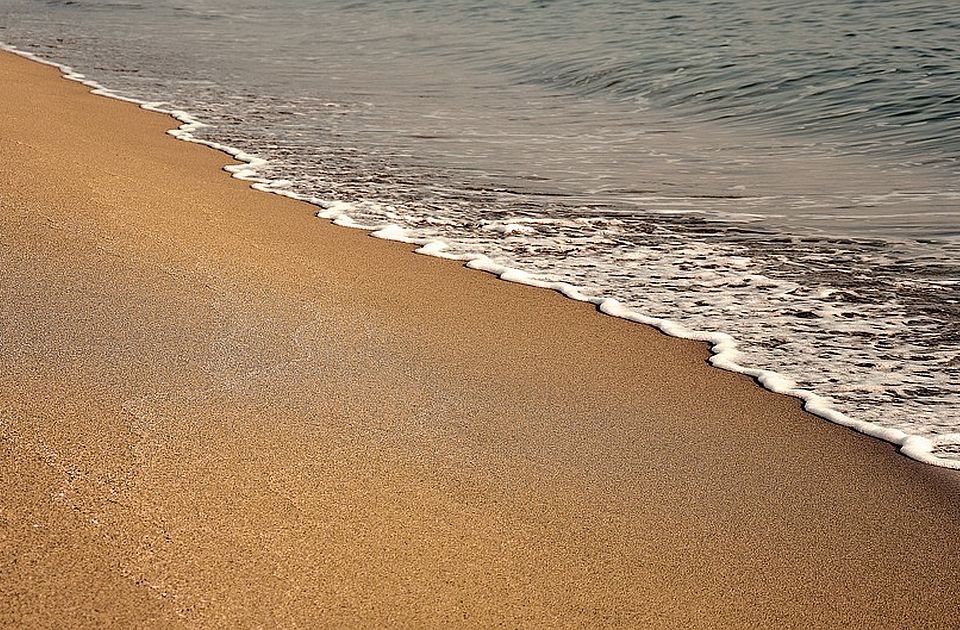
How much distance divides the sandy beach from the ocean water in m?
0.41

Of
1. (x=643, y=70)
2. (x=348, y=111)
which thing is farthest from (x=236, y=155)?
(x=643, y=70)

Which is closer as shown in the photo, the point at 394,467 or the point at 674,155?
the point at 394,467

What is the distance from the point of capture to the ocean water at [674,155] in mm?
3539

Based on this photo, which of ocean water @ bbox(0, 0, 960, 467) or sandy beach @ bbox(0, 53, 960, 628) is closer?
sandy beach @ bbox(0, 53, 960, 628)

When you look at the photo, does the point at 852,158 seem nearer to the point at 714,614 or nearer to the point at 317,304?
the point at 317,304

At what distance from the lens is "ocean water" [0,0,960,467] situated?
3.54 meters

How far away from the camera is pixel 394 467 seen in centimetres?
226

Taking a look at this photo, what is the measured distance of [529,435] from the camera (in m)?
2.52

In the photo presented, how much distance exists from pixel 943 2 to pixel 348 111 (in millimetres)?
9593

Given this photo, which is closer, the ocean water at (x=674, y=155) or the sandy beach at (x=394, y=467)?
the sandy beach at (x=394, y=467)

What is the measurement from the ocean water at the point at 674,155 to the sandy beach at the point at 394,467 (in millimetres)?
415

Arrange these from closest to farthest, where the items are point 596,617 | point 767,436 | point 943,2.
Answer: point 596,617
point 767,436
point 943,2

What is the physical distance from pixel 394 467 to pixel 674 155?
17.4 ft

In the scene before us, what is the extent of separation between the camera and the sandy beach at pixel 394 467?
178 cm
